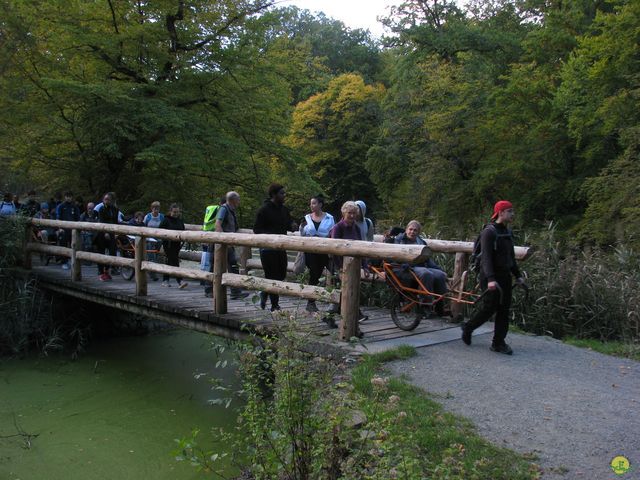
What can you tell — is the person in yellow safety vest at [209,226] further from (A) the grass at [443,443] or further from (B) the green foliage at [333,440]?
(B) the green foliage at [333,440]

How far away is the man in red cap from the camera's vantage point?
557 cm

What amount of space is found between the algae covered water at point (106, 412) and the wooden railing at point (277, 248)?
1092mm

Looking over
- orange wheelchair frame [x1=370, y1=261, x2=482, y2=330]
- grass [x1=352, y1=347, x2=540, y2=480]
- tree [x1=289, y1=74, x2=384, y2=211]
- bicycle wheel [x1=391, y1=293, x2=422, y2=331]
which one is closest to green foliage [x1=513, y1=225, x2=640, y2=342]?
orange wheelchair frame [x1=370, y1=261, x2=482, y2=330]

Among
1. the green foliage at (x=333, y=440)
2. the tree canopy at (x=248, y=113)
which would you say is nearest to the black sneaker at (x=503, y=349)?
the green foliage at (x=333, y=440)

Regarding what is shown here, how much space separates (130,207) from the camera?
1315cm

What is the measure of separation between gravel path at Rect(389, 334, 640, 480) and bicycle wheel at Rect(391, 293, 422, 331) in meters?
0.59

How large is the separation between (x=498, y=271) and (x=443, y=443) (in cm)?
255

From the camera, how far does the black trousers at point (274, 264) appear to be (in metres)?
6.57

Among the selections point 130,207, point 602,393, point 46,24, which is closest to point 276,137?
point 130,207

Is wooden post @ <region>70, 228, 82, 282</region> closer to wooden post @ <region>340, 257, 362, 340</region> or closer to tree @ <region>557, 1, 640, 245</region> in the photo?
wooden post @ <region>340, 257, 362, 340</region>

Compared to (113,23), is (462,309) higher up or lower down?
lower down

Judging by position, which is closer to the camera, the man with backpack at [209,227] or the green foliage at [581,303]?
the green foliage at [581,303]

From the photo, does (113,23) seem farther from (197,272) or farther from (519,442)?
(519,442)

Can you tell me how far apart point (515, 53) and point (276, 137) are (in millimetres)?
12616
